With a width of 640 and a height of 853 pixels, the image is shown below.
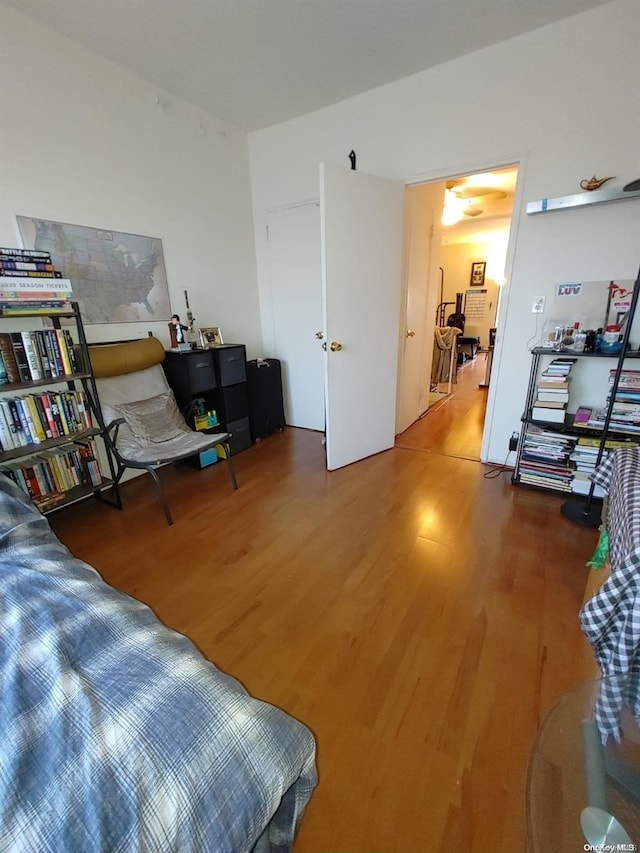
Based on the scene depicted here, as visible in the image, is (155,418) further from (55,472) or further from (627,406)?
(627,406)

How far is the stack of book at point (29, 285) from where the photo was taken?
1728 mm

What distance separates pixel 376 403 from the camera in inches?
117

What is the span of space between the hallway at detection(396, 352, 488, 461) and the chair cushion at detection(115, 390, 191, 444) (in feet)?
6.18

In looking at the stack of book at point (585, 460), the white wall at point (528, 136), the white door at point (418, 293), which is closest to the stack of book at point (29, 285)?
the white wall at point (528, 136)

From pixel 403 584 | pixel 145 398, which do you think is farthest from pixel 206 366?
pixel 403 584

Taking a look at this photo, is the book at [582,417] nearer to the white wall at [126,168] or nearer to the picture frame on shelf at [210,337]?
the picture frame on shelf at [210,337]

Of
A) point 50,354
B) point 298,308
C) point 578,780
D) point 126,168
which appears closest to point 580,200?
point 298,308

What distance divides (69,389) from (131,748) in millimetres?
2272

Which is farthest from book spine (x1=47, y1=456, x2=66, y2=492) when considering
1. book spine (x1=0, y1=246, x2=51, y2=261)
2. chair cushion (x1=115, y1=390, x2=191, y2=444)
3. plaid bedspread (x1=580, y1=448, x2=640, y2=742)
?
plaid bedspread (x1=580, y1=448, x2=640, y2=742)

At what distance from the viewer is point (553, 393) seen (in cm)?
223

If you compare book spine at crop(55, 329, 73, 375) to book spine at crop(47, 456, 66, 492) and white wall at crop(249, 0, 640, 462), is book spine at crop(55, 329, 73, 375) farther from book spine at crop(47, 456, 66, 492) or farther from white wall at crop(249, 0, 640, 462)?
white wall at crop(249, 0, 640, 462)

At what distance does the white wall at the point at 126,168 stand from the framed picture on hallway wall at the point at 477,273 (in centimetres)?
590

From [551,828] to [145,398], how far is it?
2.68 meters

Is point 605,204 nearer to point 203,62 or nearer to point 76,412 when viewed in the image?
point 203,62
